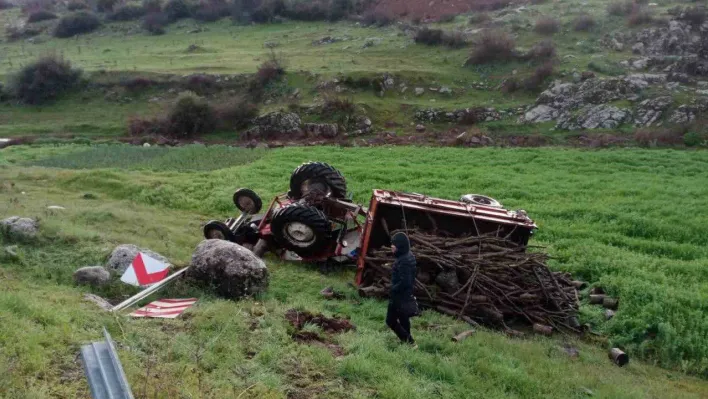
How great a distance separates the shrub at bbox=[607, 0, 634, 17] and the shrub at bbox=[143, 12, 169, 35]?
39415 mm

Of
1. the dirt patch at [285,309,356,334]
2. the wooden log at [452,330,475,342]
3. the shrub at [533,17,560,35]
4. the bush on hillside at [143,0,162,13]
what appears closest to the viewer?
the dirt patch at [285,309,356,334]

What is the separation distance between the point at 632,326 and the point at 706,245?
5231 mm

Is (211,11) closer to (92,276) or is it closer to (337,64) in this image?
(337,64)

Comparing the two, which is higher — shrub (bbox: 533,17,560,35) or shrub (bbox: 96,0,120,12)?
shrub (bbox: 96,0,120,12)

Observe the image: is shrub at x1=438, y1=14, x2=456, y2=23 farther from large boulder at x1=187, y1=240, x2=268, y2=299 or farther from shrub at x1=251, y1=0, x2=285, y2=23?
large boulder at x1=187, y1=240, x2=268, y2=299

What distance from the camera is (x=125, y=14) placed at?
208 feet

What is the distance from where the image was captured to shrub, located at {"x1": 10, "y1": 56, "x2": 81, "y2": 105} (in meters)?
38.7

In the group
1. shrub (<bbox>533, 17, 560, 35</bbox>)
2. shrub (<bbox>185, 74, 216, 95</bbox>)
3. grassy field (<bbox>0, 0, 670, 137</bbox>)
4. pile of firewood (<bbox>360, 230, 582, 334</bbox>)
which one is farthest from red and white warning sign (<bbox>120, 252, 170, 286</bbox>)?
shrub (<bbox>533, 17, 560, 35</bbox>)

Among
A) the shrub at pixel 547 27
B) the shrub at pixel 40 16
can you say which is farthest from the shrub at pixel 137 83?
the shrub at pixel 40 16

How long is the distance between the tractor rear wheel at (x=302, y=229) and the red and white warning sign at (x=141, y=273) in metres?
2.56

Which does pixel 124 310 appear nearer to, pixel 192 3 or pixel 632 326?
pixel 632 326

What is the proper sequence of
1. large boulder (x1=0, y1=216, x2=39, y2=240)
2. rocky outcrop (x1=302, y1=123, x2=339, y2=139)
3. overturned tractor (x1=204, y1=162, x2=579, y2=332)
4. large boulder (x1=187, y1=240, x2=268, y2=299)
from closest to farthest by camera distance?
large boulder (x1=187, y1=240, x2=268, y2=299), overturned tractor (x1=204, y1=162, x2=579, y2=332), large boulder (x1=0, y1=216, x2=39, y2=240), rocky outcrop (x1=302, y1=123, x2=339, y2=139)

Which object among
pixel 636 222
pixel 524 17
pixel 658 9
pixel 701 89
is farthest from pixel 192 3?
pixel 636 222

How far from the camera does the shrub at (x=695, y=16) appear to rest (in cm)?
3512
